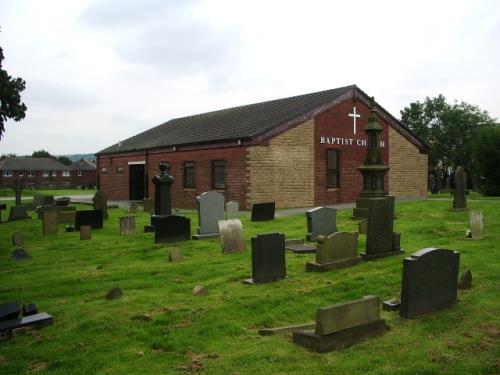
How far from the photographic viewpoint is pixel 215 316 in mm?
6387

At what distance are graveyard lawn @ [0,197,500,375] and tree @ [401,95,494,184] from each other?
4752 centimetres

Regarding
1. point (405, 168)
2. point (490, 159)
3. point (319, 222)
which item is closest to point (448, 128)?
point (490, 159)

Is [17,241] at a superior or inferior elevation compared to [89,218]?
inferior

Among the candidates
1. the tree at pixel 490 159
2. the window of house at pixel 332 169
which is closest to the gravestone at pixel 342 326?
the window of house at pixel 332 169

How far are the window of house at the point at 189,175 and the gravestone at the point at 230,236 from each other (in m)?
14.5

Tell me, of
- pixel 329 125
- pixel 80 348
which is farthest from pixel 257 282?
pixel 329 125

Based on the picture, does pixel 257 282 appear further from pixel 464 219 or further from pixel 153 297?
pixel 464 219

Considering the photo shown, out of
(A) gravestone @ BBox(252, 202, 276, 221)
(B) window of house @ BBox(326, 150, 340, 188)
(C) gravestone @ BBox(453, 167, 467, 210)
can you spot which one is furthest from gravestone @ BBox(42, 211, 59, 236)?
(C) gravestone @ BBox(453, 167, 467, 210)

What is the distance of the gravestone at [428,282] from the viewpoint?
19.9ft

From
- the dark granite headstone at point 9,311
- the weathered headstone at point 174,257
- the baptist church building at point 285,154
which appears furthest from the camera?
the baptist church building at point 285,154

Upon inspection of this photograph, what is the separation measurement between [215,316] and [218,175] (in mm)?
17208

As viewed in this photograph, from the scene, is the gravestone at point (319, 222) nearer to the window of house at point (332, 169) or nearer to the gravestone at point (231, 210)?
the gravestone at point (231, 210)

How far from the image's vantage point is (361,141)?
2561 cm

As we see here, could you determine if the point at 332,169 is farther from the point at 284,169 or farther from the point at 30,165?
the point at 30,165
